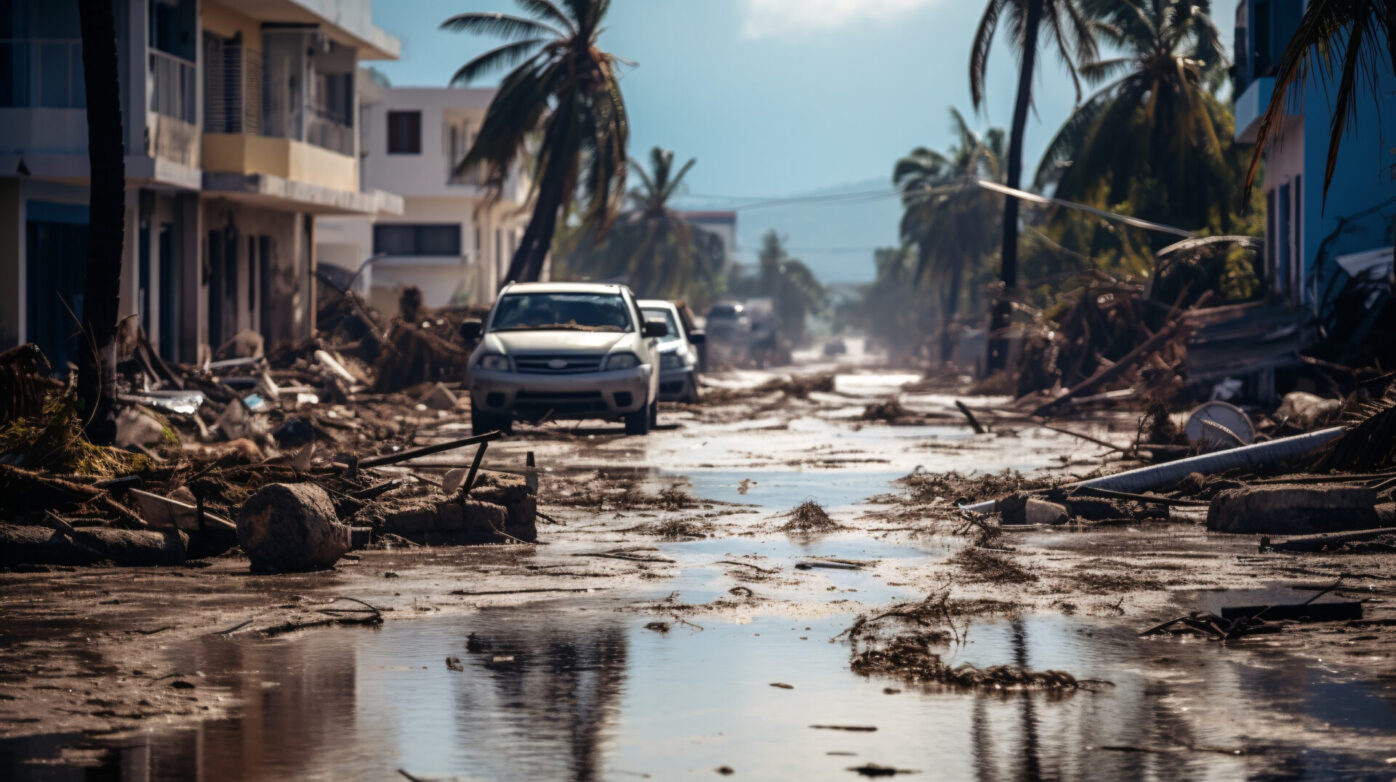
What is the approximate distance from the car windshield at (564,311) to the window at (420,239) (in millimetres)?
44482

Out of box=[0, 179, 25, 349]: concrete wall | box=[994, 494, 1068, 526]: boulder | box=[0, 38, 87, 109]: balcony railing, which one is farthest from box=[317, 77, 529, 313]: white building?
box=[994, 494, 1068, 526]: boulder

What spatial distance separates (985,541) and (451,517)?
3243 millimetres

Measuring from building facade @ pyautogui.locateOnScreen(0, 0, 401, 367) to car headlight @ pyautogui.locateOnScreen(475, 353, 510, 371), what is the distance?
16.6 ft

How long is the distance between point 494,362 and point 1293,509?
1095 cm

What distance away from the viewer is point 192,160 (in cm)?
3016

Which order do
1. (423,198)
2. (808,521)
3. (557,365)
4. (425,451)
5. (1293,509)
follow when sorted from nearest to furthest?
(425,451) < (1293,509) < (808,521) < (557,365) < (423,198)

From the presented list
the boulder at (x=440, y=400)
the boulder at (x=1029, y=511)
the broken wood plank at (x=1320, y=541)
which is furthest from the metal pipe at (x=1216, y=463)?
the boulder at (x=440, y=400)

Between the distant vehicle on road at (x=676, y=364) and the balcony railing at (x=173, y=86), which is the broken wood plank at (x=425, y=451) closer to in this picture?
the distant vehicle on road at (x=676, y=364)

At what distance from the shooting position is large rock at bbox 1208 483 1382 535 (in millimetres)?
10922

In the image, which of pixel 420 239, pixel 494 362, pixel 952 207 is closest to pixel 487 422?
pixel 494 362

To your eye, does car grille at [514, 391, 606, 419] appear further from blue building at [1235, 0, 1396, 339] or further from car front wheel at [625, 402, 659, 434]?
blue building at [1235, 0, 1396, 339]

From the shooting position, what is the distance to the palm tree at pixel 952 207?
81.6m

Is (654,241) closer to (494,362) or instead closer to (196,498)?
(494,362)

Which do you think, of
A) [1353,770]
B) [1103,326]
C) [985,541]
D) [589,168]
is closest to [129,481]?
[985,541]
